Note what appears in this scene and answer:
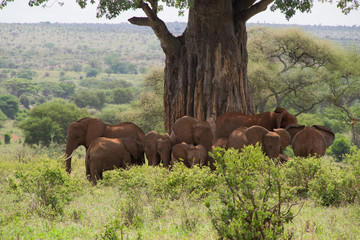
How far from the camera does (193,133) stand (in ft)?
30.7

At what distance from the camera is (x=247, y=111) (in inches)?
498

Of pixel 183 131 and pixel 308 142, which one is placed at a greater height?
pixel 183 131

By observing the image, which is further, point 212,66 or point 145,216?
point 212,66

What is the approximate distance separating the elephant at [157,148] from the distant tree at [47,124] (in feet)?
64.7

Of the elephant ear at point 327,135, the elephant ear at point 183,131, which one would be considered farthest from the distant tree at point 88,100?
the elephant ear at point 183,131

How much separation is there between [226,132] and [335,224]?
5.03 metres

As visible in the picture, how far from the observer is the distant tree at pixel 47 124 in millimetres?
29422

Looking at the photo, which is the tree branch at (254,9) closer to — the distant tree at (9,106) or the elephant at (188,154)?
the elephant at (188,154)

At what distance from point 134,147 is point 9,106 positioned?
5064cm

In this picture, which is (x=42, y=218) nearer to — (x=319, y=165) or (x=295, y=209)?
(x=295, y=209)

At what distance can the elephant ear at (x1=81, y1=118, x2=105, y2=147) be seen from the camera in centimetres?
1071

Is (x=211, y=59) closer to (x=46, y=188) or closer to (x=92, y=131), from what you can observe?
(x=92, y=131)

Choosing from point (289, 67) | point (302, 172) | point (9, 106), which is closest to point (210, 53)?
point (302, 172)

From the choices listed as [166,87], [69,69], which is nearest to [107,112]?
[166,87]
